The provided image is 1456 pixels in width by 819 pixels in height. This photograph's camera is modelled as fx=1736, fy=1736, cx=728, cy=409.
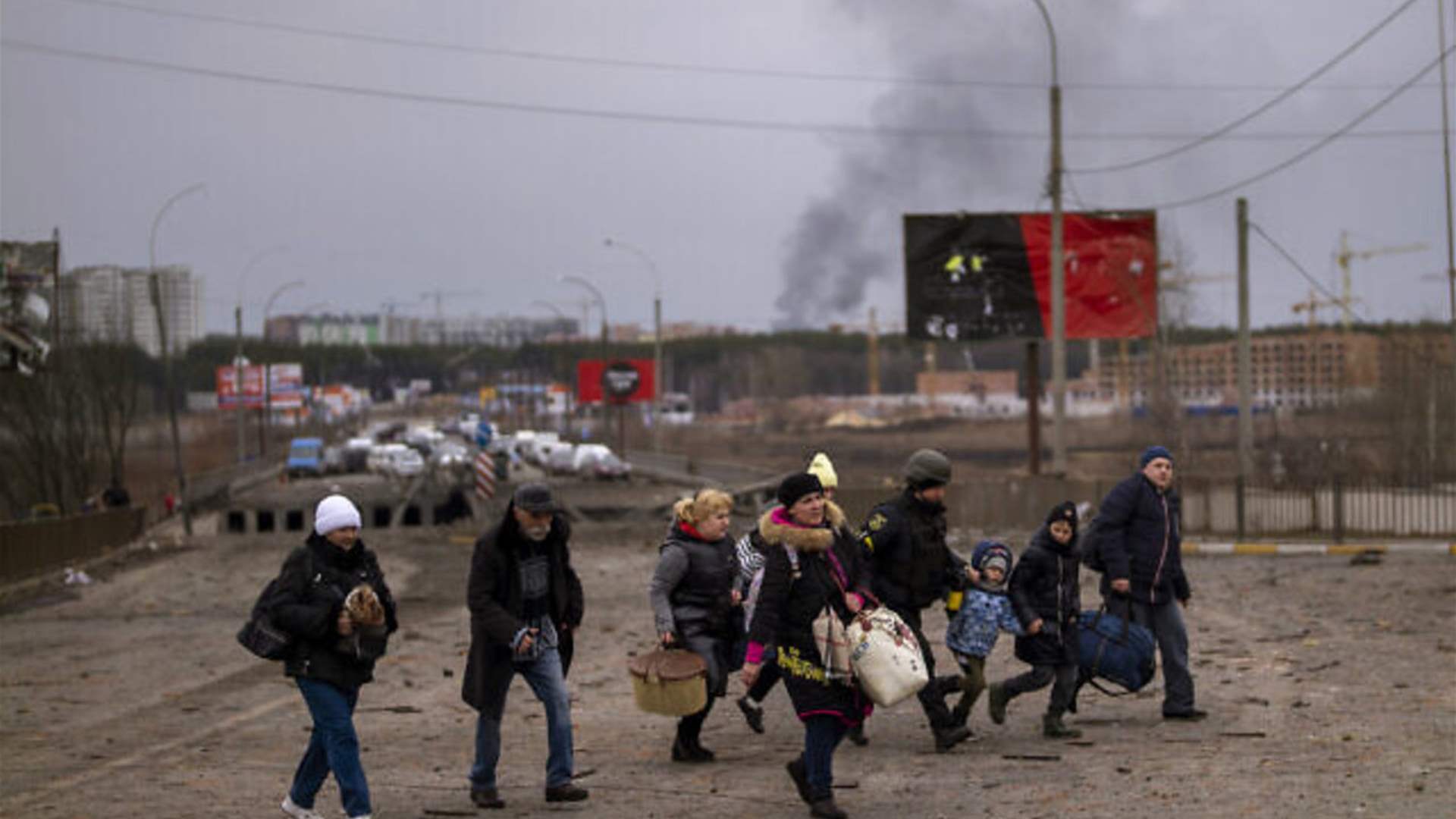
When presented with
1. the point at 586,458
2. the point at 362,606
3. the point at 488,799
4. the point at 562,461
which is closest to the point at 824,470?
the point at 488,799

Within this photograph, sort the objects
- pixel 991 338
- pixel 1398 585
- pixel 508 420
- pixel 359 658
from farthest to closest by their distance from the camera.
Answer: pixel 508 420 < pixel 991 338 < pixel 1398 585 < pixel 359 658

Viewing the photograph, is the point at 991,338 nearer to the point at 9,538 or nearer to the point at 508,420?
the point at 9,538

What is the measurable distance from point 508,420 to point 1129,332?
126 m

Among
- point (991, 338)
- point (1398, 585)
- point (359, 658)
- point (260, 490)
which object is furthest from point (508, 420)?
point (359, 658)

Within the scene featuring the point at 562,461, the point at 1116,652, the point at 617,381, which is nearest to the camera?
the point at 1116,652

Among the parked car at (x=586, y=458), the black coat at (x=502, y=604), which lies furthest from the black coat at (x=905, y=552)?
the parked car at (x=586, y=458)

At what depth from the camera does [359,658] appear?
8.20 meters

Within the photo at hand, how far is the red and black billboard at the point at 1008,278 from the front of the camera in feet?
125

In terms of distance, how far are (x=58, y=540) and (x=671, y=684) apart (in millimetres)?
25188

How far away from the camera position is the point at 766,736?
1145 cm

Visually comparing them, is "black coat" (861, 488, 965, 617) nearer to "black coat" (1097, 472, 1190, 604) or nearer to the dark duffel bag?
the dark duffel bag

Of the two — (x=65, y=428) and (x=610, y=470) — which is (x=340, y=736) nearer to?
(x=65, y=428)

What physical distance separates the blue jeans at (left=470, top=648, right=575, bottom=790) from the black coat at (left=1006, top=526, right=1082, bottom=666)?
Answer: 2886mm

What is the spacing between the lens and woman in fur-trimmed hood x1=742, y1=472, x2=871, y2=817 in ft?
26.6
